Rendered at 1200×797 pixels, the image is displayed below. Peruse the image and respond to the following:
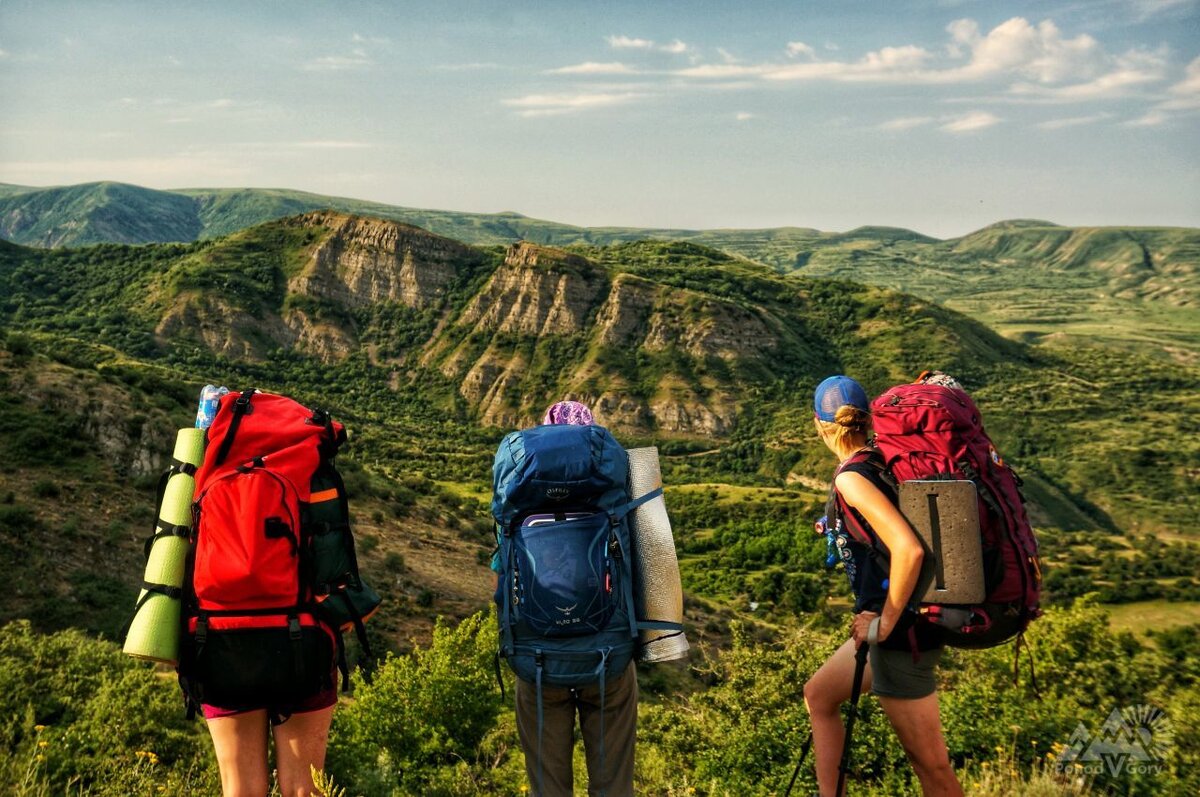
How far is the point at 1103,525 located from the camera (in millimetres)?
89500

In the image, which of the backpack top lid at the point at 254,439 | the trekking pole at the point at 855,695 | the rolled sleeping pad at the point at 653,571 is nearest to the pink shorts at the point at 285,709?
the backpack top lid at the point at 254,439

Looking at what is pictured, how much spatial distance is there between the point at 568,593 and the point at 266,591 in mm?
1353

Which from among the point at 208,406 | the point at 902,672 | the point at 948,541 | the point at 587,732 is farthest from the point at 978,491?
the point at 208,406

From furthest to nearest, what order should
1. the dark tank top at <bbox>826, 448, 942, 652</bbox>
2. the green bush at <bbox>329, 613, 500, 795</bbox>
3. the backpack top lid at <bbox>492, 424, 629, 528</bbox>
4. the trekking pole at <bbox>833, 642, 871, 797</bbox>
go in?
the green bush at <bbox>329, 613, 500, 795</bbox> → the backpack top lid at <bbox>492, 424, 629, 528</bbox> → the trekking pole at <bbox>833, 642, 871, 797</bbox> → the dark tank top at <bbox>826, 448, 942, 652</bbox>

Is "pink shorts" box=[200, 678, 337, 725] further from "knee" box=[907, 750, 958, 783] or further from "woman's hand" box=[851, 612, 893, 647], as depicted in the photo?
"knee" box=[907, 750, 958, 783]

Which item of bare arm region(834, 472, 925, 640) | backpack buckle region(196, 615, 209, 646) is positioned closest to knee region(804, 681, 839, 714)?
bare arm region(834, 472, 925, 640)

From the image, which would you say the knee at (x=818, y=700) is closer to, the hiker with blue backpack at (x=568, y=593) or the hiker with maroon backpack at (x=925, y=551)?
the hiker with maroon backpack at (x=925, y=551)

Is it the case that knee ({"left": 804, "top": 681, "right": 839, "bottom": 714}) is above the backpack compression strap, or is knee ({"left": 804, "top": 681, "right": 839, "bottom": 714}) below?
below

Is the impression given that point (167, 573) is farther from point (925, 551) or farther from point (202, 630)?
point (925, 551)

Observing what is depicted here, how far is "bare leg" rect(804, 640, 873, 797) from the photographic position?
3785 mm

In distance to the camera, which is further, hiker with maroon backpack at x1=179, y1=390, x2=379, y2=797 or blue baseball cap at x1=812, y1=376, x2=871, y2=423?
blue baseball cap at x1=812, y1=376, x2=871, y2=423

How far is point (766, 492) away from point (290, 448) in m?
83.8

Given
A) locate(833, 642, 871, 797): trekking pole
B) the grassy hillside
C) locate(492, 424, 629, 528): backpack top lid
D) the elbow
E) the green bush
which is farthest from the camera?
the grassy hillside

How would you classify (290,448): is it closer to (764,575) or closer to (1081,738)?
(1081,738)
